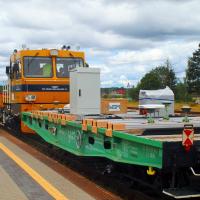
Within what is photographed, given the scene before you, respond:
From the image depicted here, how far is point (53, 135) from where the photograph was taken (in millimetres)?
10367

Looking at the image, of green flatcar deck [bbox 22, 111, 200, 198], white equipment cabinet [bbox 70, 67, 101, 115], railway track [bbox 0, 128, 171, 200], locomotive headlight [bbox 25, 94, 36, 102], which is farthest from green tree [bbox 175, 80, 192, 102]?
green flatcar deck [bbox 22, 111, 200, 198]

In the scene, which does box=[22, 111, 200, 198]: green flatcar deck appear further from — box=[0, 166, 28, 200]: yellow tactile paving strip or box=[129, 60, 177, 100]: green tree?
box=[129, 60, 177, 100]: green tree

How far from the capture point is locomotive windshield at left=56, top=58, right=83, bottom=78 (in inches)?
606

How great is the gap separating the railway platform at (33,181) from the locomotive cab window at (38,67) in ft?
13.4

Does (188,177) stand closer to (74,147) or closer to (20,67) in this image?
(74,147)

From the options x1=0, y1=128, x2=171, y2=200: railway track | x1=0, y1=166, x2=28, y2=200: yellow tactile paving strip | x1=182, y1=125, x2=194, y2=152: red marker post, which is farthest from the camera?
x1=0, y1=128, x2=171, y2=200: railway track

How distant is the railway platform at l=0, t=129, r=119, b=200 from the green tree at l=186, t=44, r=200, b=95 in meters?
81.3

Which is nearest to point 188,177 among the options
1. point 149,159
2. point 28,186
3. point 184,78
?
point 149,159

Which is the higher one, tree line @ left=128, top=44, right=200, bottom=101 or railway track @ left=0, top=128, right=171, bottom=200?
tree line @ left=128, top=44, right=200, bottom=101

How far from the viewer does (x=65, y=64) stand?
15516 mm

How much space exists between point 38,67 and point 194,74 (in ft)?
264

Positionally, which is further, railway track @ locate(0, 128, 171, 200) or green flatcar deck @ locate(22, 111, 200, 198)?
railway track @ locate(0, 128, 171, 200)

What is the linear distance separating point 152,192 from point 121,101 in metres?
4.02

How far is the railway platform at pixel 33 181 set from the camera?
709cm
